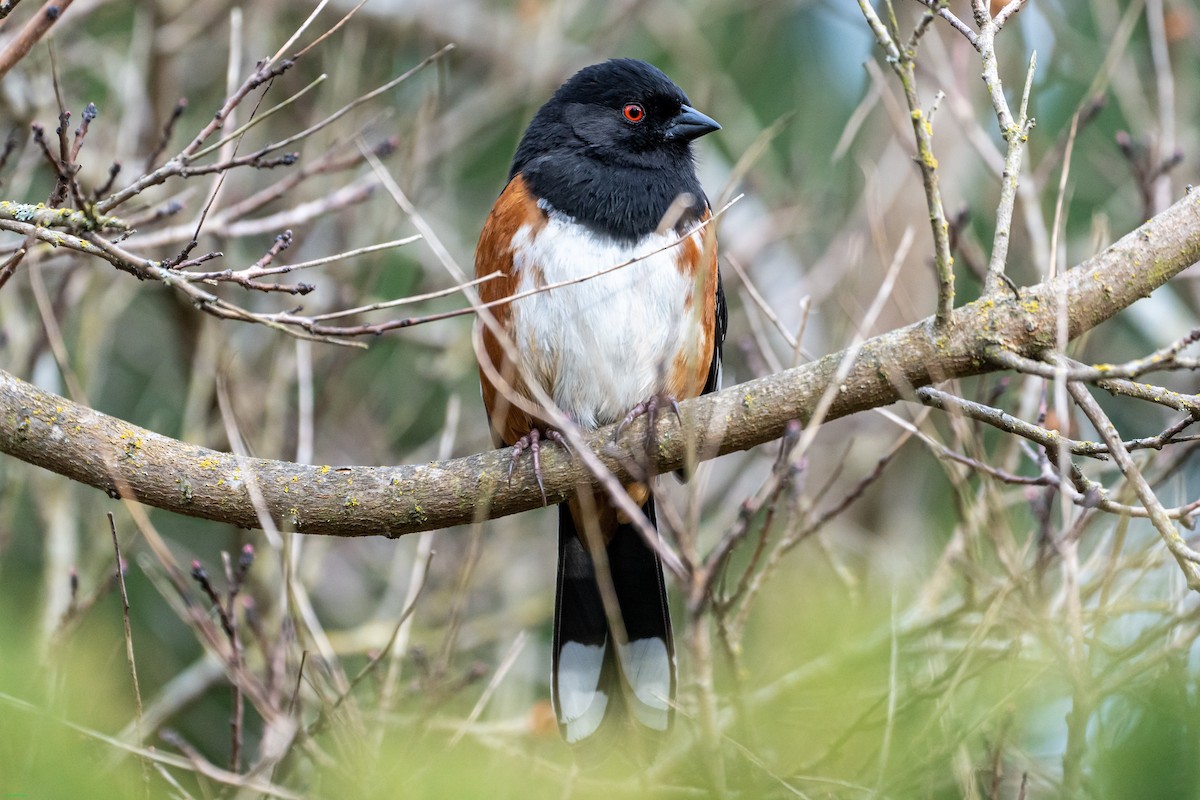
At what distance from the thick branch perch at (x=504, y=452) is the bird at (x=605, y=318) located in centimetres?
39

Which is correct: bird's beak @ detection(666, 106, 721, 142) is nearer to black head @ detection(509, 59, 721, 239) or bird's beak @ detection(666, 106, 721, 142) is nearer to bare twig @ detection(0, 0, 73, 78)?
black head @ detection(509, 59, 721, 239)

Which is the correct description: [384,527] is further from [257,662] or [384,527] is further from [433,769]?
[257,662]

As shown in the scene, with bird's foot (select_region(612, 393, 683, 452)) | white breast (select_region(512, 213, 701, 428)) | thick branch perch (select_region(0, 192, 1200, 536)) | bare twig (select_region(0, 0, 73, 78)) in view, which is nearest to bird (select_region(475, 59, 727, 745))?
white breast (select_region(512, 213, 701, 428))

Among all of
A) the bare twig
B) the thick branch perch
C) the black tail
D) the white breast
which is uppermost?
the white breast

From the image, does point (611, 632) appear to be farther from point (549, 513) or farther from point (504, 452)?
point (549, 513)

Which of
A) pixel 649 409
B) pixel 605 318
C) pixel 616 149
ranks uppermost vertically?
pixel 616 149

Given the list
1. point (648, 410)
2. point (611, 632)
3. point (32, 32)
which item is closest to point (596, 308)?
point (648, 410)

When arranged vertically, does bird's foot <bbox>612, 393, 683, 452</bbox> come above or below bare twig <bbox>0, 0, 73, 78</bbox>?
below

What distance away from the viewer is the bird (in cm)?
263

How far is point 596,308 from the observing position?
266 cm

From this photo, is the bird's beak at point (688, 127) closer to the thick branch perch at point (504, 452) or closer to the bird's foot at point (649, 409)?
the bird's foot at point (649, 409)

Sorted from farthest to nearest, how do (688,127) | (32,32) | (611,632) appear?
(688,127) → (611,632) → (32,32)

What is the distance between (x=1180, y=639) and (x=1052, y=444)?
319 millimetres

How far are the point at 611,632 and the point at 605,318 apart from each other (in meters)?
0.78
